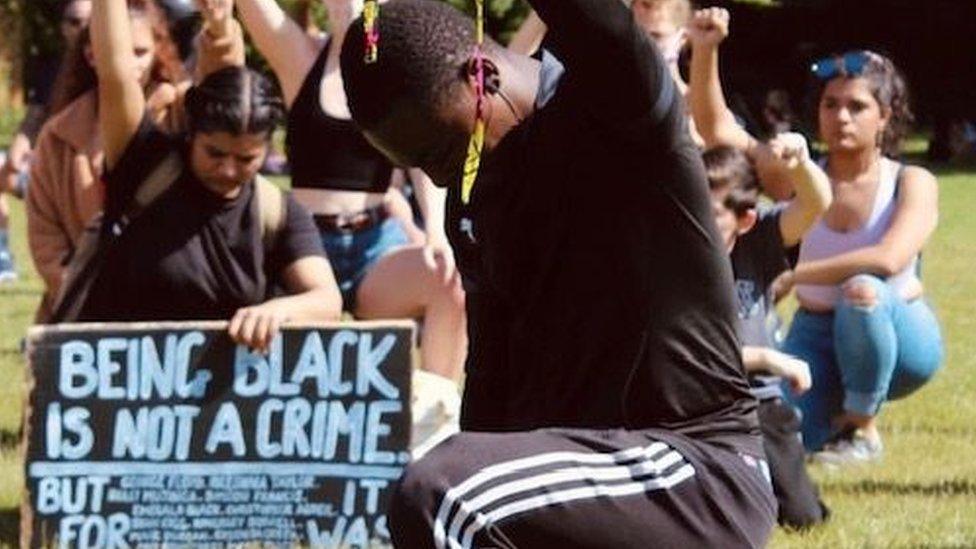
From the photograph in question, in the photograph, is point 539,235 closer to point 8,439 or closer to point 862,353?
point 862,353

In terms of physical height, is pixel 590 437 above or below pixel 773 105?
above

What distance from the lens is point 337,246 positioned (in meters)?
7.80

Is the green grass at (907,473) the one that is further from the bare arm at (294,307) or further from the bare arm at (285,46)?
the bare arm at (285,46)

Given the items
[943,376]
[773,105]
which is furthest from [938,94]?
[943,376]

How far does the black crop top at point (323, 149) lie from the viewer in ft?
25.1

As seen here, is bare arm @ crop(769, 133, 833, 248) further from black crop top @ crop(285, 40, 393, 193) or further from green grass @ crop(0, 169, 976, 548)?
black crop top @ crop(285, 40, 393, 193)

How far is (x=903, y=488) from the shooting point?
24.8 feet

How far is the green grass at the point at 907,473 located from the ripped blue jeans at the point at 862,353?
26 centimetres

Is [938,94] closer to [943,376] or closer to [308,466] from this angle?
[943,376]

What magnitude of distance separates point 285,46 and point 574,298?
421 centimetres

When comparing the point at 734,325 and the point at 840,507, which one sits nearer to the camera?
the point at 734,325

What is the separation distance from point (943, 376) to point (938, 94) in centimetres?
2678

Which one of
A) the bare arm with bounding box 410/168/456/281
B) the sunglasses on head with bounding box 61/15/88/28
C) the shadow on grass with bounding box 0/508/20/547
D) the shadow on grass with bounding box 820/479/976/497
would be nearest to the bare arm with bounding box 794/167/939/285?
the shadow on grass with bounding box 820/479/976/497

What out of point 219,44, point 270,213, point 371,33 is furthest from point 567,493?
point 219,44
